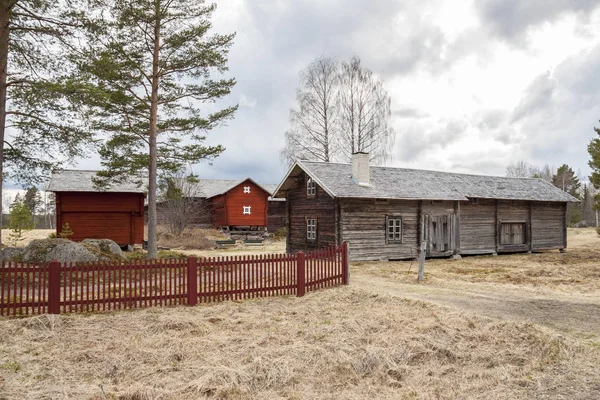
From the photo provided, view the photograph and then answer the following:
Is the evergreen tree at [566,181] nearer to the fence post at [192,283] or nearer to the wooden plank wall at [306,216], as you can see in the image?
the wooden plank wall at [306,216]

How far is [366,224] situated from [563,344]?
15324 mm

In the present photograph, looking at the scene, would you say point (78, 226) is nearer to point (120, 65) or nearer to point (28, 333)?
point (120, 65)

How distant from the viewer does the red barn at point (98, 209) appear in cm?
2722

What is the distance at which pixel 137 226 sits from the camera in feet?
94.3

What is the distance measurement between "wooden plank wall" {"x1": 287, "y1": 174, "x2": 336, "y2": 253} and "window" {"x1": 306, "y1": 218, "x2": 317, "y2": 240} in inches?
9.3

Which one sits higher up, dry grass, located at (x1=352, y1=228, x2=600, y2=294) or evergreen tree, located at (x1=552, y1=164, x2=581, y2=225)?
evergreen tree, located at (x1=552, y1=164, x2=581, y2=225)

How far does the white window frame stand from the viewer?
2339cm

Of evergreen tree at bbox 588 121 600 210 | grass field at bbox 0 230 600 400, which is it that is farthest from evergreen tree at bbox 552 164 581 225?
grass field at bbox 0 230 600 400

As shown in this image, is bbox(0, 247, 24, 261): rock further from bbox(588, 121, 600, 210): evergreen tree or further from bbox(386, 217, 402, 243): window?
bbox(588, 121, 600, 210): evergreen tree

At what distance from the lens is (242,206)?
43.6 meters

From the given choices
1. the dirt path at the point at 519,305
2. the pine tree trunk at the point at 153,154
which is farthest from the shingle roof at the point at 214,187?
the dirt path at the point at 519,305

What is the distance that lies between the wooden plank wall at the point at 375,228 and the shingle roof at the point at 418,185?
0.75 meters

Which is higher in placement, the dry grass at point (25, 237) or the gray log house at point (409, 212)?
the gray log house at point (409, 212)

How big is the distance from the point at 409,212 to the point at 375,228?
258cm
